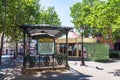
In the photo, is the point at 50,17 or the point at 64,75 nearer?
the point at 64,75

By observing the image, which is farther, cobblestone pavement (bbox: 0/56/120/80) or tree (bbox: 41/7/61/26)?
tree (bbox: 41/7/61/26)

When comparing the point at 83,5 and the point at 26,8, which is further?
the point at 83,5

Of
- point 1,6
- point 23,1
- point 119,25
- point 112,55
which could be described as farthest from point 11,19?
point 119,25

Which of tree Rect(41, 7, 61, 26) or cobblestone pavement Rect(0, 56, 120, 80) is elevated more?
tree Rect(41, 7, 61, 26)

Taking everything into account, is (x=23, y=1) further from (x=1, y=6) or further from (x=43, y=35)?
(x=43, y=35)

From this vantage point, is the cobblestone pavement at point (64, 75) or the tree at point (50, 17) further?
the tree at point (50, 17)

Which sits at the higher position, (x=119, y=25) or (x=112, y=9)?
(x=112, y=9)

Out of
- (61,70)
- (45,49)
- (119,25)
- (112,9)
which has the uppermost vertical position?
(112,9)

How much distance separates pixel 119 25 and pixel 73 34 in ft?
54.5

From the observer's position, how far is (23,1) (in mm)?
29422

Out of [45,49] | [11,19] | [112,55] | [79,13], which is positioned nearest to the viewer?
[45,49]

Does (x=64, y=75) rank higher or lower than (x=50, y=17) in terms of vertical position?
lower

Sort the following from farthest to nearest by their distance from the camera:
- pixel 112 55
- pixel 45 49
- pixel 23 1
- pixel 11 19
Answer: pixel 112 55, pixel 11 19, pixel 23 1, pixel 45 49

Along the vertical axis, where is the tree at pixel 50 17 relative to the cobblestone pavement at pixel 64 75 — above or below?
above
